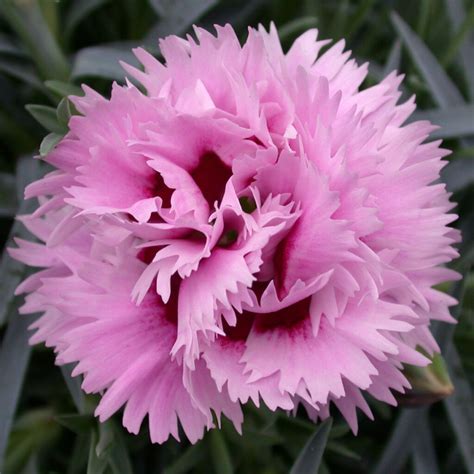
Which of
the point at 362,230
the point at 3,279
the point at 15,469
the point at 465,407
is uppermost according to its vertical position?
the point at 362,230

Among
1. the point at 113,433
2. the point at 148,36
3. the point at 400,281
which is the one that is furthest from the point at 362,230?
the point at 148,36

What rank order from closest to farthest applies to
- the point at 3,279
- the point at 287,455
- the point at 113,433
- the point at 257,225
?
the point at 257,225
the point at 113,433
the point at 3,279
the point at 287,455

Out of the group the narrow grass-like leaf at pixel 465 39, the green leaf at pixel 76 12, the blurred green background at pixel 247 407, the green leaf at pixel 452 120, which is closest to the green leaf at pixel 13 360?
the blurred green background at pixel 247 407

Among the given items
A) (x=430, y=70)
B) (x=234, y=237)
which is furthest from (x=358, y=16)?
(x=234, y=237)

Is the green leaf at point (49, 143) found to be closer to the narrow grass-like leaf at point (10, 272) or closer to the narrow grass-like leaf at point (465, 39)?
the narrow grass-like leaf at point (10, 272)

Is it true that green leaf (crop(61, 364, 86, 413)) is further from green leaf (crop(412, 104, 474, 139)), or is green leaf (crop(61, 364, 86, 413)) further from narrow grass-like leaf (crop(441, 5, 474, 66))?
narrow grass-like leaf (crop(441, 5, 474, 66))

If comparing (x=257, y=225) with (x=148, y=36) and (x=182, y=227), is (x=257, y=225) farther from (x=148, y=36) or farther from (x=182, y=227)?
(x=148, y=36)

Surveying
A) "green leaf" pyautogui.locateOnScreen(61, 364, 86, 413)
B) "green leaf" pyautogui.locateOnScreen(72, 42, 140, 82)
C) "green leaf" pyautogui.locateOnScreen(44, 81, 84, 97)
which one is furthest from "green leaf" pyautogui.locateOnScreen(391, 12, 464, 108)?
"green leaf" pyautogui.locateOnScreen(61, 364, 86, 413)
